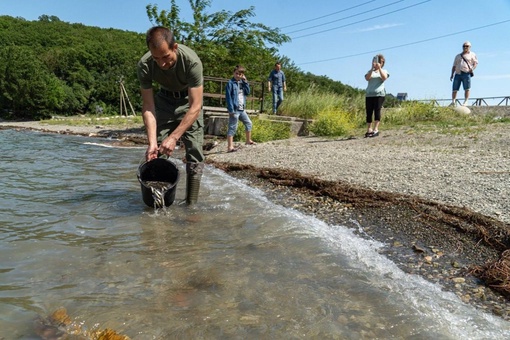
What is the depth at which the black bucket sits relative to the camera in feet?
14.6

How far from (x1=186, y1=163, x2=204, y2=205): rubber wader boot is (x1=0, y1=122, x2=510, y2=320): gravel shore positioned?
1.13m

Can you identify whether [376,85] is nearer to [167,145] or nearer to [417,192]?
[417,192]

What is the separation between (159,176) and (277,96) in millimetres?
10615

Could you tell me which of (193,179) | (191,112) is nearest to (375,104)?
(193,179)

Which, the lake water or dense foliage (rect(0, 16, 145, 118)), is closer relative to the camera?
the lake water

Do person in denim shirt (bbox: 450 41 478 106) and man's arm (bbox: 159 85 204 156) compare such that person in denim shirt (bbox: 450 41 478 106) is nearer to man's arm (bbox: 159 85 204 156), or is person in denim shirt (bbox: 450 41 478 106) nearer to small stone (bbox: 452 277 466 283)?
man's arm (bbox: 159 85 204 156)

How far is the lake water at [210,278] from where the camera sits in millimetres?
2252

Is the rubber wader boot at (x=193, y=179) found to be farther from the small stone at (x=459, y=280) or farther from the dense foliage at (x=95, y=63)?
the dense foliage at (x=95, y=63)

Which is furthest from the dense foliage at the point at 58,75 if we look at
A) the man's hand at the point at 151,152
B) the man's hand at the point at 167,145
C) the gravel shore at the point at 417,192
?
the man's hand at the point at 167,145

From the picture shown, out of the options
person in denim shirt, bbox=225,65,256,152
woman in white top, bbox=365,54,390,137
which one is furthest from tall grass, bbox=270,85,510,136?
person in denim shirt, bbox=225,65,256,152

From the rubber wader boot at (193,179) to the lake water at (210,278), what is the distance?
13 cm

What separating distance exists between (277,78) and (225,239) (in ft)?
36.9

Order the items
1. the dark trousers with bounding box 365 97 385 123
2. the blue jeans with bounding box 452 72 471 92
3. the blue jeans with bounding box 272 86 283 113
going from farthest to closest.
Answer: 1. the blue jeans with bounding box 272 86 283 113
2. the blue jeans with bounding box 452 72 471 92
3. the dark trousers with bounding box 365 97 385 123

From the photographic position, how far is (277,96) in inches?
591
